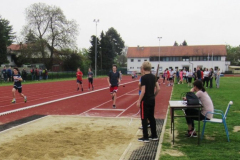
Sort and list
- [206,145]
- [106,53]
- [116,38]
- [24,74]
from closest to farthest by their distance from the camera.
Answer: [206,145]
[24,74]
[106,53]
[116,38]

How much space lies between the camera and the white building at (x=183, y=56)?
7456cm

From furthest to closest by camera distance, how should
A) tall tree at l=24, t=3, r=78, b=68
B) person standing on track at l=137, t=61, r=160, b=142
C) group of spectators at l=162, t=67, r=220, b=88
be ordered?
tall tree at l=24, t=3, r=78, b=68 → group of spectators at l=162, t=67, r=220, b=88 → person standing on track at l=137, t=61, r=160, b=142

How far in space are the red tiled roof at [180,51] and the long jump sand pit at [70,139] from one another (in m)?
72.1

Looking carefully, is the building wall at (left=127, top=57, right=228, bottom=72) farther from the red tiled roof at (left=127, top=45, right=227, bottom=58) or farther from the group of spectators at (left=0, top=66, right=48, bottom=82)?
the group of spectators at (left=0, top=66, right=48, bottom=82)

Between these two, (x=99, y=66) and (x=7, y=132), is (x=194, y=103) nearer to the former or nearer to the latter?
(x=7, y=132)

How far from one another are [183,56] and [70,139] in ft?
245

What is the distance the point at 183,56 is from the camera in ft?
254

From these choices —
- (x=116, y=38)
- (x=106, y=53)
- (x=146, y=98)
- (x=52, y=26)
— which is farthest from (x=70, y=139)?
(x=116, y=38)

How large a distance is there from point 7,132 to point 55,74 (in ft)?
120

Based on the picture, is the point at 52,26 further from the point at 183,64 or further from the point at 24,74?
the point at 183,64

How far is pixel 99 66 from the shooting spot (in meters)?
76.2

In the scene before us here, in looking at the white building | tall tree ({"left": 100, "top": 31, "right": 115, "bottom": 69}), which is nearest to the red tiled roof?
the white building

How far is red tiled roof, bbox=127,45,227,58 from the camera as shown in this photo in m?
75.4

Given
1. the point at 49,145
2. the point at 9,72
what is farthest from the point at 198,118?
the point at 9,72
